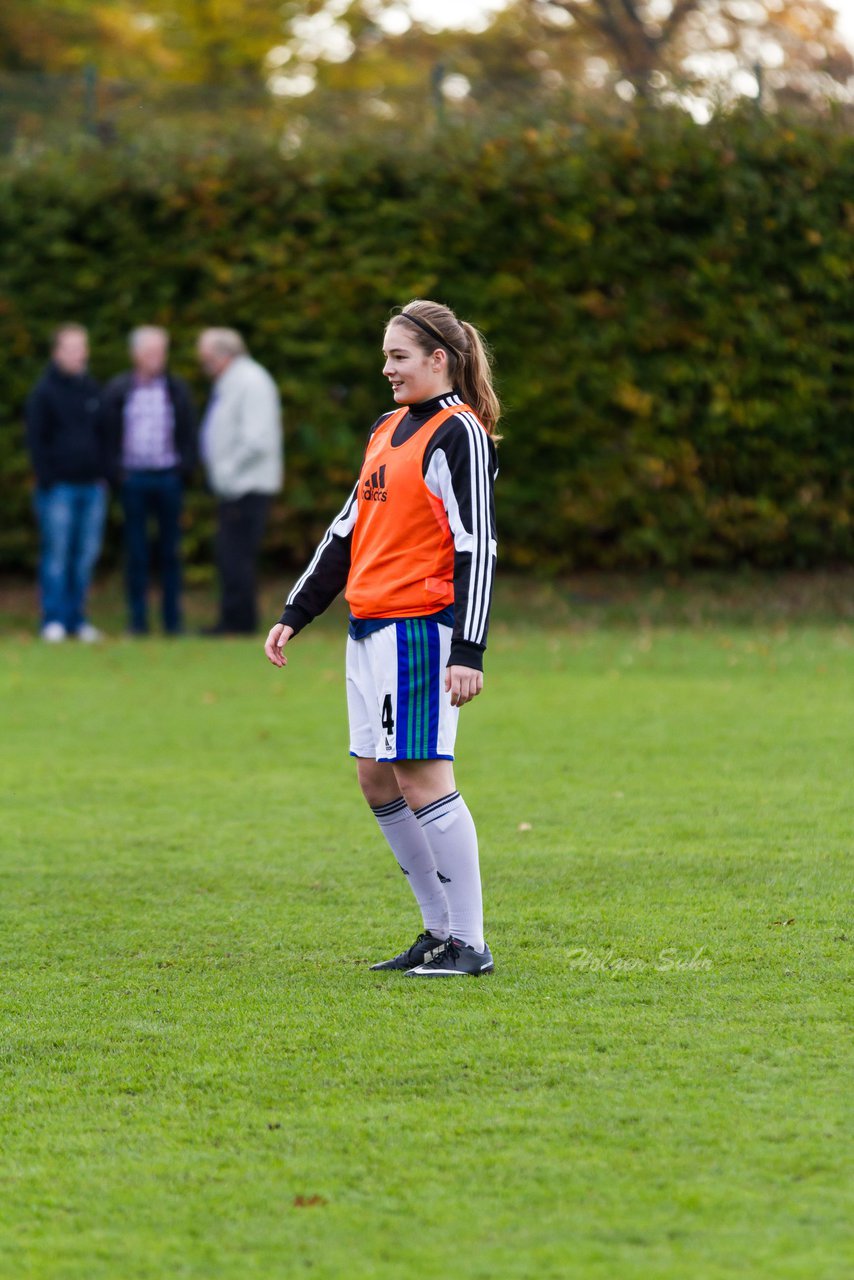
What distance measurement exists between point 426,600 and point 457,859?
74cm

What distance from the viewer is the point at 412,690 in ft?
16.2

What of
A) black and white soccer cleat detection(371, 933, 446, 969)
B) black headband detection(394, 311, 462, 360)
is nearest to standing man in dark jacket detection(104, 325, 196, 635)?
black headband detection(394, 311, 462, 360)

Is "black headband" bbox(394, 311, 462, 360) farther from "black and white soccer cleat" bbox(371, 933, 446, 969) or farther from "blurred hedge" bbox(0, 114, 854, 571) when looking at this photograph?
"blurred hedge" bbox(0, 114, 854, 571)

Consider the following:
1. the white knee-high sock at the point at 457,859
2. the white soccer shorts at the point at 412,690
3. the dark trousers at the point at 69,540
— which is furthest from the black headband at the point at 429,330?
the dark trousers at the point at 69,540

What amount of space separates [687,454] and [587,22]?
67.8 feet

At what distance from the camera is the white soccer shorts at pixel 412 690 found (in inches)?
194

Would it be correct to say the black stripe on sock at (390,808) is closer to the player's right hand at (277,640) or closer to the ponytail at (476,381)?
the player's right hand at (277,640)

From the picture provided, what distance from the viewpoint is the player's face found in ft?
16.5

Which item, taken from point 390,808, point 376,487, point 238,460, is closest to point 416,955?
point 390,808

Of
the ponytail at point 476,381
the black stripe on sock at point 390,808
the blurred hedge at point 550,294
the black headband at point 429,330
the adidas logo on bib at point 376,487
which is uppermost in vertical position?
the blurred hedge at point 550,294

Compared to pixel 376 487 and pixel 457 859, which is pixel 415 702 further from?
pixel 376 487

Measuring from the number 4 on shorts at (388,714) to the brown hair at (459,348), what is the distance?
80 cm

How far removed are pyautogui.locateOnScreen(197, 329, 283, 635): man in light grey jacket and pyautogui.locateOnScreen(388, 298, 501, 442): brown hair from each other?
28.2ft

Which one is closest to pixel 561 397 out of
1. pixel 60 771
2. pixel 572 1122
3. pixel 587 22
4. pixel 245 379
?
pixel 245 379
